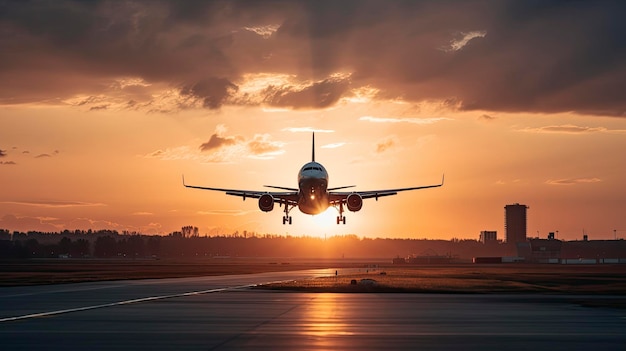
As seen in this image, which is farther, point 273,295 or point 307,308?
point 273,295

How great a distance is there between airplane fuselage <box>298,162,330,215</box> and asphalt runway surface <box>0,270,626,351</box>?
4051cm

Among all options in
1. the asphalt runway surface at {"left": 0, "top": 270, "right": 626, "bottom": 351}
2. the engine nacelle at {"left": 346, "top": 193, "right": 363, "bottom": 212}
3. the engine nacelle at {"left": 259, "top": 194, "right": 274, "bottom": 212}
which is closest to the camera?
the asphalt runway surface at {"left": 0, "top": 270, "right": 626, "bottom": 351}

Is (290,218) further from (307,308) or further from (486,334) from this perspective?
(486,334)

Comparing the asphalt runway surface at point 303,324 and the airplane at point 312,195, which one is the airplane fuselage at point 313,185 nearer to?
the airplane at point 312,195

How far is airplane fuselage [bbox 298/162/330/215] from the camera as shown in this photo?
3632 inches

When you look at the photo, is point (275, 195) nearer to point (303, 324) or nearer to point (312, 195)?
point (312, 195)

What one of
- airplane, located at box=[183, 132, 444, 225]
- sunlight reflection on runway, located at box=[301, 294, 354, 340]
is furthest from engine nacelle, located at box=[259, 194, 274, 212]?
sunlight reflection on runway, located at box=[301, 294, 354, 340]

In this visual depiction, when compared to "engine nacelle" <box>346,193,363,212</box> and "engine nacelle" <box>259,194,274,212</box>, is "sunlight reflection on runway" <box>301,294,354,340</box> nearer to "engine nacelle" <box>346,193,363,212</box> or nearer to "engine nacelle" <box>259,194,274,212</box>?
"engine nacelle" <box>346,193,363,212</box>

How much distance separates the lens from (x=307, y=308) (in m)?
43.5

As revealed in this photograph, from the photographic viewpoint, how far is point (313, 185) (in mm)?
92562

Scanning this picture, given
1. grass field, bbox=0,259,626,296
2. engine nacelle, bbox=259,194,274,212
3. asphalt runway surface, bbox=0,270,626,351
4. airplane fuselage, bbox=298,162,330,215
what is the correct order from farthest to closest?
engine nacelle, bbox=259,194,274,212
airplane fuselage, bbox=298,162,330,215
grass field, bbox=0,259,626,296
asphalt runway surface, bbox=0,270,626,351

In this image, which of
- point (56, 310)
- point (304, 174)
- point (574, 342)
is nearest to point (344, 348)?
point (574, 342)

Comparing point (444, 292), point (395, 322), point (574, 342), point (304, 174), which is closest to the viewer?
point (574, 342)

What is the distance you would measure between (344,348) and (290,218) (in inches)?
3191
